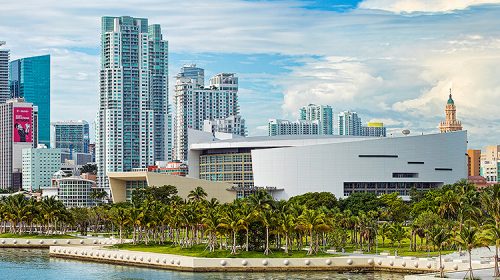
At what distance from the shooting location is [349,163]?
163 m

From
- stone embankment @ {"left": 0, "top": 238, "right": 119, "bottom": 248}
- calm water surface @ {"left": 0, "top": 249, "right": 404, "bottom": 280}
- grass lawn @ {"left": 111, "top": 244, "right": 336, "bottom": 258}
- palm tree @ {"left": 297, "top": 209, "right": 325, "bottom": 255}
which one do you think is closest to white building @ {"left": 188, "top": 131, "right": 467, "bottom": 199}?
stone embankment @ {"left": 0, "top": 238, "right": 119, "bottom": 248}

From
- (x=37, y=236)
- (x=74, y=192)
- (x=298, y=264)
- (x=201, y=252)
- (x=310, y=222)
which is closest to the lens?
(x=298, y=264)

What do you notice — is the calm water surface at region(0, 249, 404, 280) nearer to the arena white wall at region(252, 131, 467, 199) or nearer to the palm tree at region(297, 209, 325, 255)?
the palm tree at region(297, 209, 325, 255)

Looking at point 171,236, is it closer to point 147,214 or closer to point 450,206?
point 147,214

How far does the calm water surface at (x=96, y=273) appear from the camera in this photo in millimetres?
77812

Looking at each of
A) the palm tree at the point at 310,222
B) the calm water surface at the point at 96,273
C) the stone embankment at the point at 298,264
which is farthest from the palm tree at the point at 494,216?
the palm tree at the point at 310,222

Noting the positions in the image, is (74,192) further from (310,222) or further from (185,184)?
(310,222)

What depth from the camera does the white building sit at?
16312 centimetres

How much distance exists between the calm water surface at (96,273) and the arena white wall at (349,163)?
7101 cm

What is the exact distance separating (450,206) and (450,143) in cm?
6783

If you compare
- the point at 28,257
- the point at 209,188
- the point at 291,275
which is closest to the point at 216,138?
the point at 209,188

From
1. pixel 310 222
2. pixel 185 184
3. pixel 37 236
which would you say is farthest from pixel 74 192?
pixel 310 222

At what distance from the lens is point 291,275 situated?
3095 inches

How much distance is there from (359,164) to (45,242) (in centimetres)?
6547
